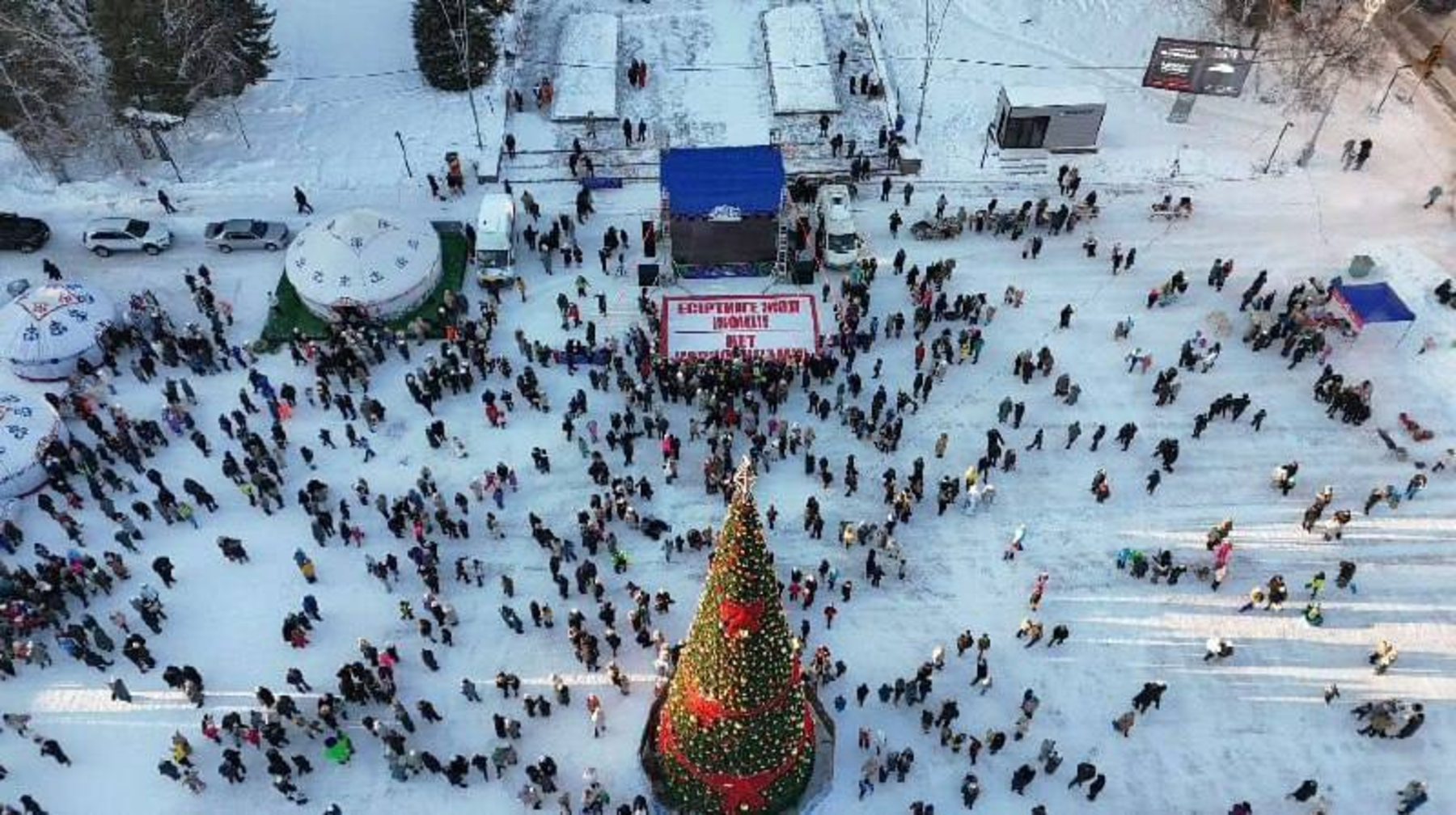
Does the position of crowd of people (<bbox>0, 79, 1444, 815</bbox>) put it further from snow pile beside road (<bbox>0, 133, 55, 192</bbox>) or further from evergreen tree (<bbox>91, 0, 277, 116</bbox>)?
snow pile beside road (<bbox>0, 133, 55, 192</bbox>)

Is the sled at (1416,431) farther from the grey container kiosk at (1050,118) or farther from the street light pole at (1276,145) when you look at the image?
the grey container kiosk at (1050,118)

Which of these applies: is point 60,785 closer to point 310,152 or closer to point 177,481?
point 177,481

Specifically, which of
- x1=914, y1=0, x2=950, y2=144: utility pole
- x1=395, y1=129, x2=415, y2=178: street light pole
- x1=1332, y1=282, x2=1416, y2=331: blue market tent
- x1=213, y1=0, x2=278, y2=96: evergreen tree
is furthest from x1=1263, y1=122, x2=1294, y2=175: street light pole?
x1=213, y1=0, x2=278, y2=96: evergreen tree

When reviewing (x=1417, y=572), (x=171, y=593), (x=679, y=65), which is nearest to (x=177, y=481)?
(x=171, y=593)

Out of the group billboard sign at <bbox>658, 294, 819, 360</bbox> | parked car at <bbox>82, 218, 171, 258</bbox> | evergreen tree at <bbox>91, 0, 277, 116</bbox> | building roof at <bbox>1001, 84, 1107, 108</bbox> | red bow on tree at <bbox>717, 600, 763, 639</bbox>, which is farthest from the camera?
building roof at <bbox>1001, 84, 1107, 108</bbox>

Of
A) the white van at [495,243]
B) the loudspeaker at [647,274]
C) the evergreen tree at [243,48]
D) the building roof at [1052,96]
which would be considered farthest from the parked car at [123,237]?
the building roof at [1052,96]

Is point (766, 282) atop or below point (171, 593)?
atop
